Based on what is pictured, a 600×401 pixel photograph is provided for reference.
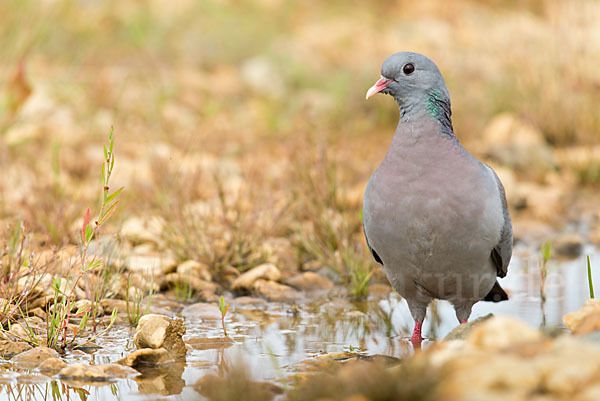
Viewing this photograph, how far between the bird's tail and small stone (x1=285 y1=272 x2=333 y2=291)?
3.39ft

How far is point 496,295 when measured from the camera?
455 cm

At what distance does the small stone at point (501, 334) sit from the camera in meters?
2.74

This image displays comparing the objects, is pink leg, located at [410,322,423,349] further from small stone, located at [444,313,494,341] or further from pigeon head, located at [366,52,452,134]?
pigeon head, located at [366,52,452,134]

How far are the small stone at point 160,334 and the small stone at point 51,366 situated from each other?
404 millimetres

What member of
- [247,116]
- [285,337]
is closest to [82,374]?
[285,337]

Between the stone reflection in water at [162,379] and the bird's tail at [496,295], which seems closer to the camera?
the stone reflection in water at [162,379]

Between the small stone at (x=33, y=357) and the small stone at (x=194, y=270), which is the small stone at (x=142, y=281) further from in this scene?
the small stone at (x=33, y=357)

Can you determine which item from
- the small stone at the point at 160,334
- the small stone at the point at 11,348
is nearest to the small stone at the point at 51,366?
the small stone at the point at 11,348

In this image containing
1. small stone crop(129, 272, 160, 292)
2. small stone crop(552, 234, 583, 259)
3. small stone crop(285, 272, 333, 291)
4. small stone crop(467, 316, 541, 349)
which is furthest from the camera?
small stone crop(552, 234, 583, 259)

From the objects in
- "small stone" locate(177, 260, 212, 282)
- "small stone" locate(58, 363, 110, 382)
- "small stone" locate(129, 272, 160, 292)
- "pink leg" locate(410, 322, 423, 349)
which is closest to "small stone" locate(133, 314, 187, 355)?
"small stone" locate(58, 363, 110, 382)

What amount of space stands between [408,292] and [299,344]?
0.58m

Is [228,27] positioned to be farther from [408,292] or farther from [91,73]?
[408,292]

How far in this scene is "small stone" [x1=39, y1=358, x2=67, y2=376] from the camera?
3.40m

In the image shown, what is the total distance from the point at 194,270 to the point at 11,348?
1572mm
